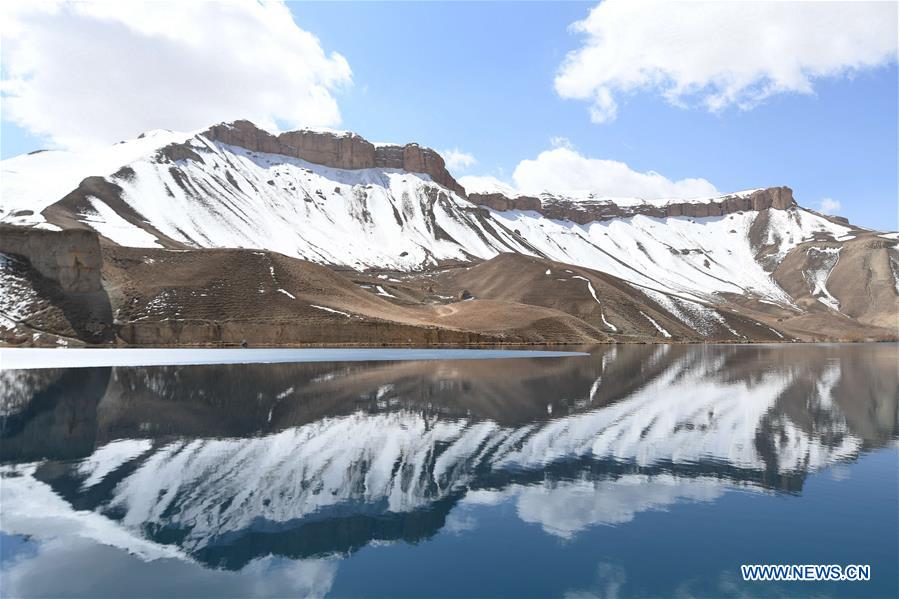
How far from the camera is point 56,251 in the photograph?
68.8 meters

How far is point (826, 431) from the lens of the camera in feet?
71.7

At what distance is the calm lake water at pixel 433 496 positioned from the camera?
30.9ft

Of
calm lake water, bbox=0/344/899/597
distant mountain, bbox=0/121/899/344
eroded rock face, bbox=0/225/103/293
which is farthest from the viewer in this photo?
distant mountain, bbox=0/121/899/344

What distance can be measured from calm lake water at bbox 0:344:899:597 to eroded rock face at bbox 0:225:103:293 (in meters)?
47.7

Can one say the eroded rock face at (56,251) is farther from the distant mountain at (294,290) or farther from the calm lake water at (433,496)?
the calm lake water at (433,496)

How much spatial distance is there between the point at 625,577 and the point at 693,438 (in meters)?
12.3

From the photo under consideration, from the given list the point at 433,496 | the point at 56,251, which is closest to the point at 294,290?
the point at 56,251

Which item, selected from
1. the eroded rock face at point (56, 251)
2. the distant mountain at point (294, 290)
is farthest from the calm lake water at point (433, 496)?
the distant mountain at point (294, 290)

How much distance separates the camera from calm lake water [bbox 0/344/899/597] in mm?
9414

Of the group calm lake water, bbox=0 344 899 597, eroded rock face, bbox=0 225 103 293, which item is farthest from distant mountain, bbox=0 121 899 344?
calm lake water, bbox=0 344 899 597

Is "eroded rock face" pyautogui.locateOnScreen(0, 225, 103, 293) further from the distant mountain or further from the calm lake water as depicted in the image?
the calm lake water

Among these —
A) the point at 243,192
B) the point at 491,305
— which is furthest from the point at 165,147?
the point at 491,305

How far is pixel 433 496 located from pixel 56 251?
70.7 meters

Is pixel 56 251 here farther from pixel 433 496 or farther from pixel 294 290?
pixel 433 496
